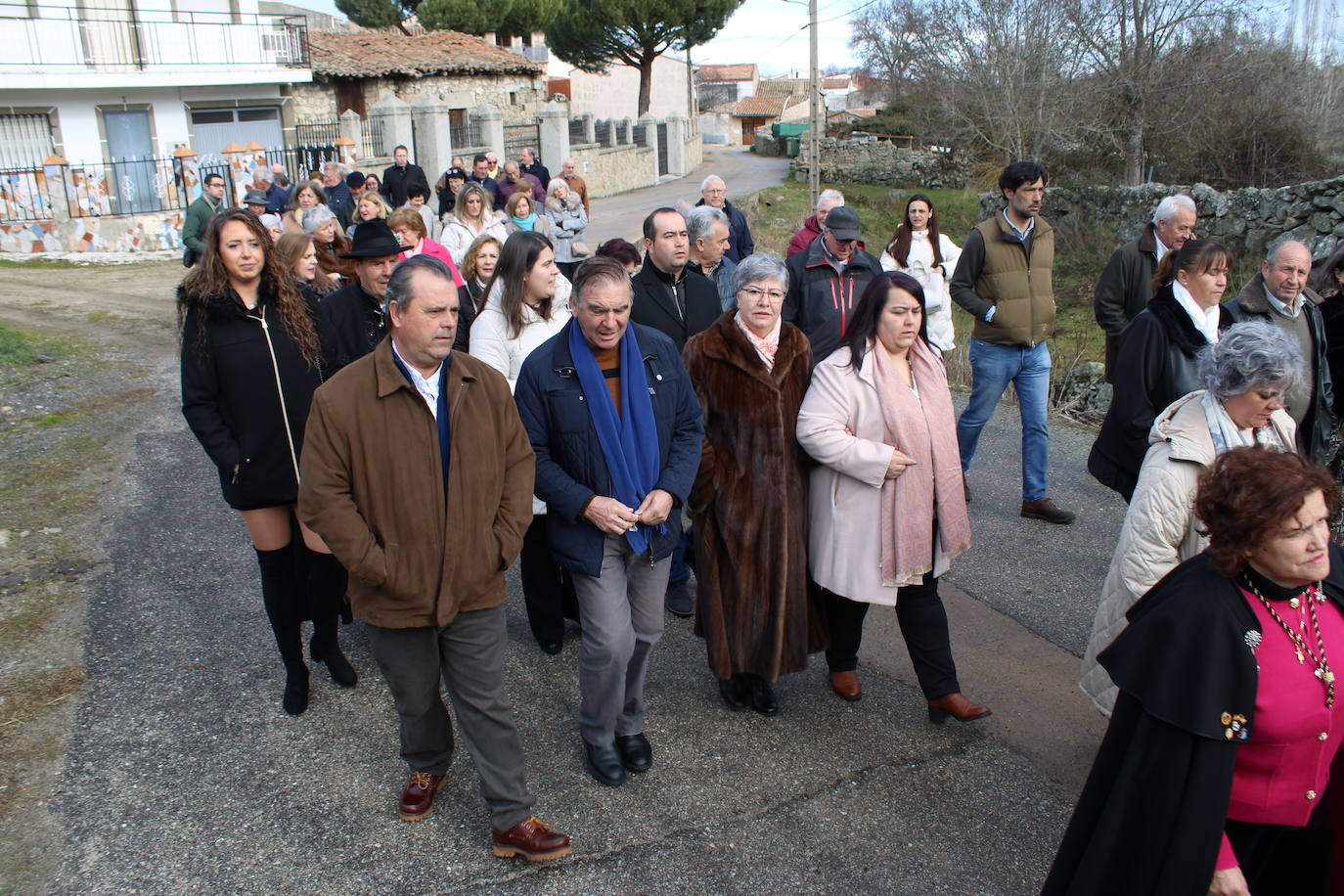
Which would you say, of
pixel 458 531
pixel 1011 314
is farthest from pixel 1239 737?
pixel 1011 314

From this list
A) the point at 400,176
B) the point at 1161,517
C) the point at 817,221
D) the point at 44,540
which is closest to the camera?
the point at 1161,517

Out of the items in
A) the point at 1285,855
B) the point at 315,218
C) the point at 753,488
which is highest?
the point at 315,218

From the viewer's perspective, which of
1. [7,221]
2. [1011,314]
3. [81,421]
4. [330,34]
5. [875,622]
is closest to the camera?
[875,622]

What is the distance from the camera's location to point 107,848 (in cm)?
338

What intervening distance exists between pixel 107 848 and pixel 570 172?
12587 mm

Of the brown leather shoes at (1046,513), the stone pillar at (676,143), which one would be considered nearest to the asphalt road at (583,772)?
the brown leather shoes at (1046,513)

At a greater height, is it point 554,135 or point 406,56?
point 406,56

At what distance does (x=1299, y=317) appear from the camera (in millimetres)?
4746

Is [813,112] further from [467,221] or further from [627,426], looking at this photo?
[627,426]

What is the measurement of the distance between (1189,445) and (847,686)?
1.77m

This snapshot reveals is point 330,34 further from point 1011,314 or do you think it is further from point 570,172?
point 1011,314

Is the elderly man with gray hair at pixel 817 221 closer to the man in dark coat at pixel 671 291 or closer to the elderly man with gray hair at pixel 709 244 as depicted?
the elderly man with gray hair at pixel 709 244

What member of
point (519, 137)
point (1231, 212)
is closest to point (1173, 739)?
point (1231, 212)

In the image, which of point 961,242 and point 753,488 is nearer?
point 753,488
